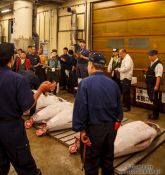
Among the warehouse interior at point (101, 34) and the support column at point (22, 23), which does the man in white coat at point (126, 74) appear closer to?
the warehouse interior at point (101, 34)

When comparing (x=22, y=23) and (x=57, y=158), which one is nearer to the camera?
(x=57, y=158)

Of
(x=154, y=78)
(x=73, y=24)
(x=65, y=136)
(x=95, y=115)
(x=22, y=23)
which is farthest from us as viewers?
(x=73, y=24)

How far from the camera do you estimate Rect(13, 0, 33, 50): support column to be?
30.4 feet

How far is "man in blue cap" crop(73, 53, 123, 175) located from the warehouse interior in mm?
1158

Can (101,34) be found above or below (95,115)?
above

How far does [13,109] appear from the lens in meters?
2.31

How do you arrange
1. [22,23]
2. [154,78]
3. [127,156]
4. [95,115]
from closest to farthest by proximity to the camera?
[95,115] → [127,156] → [154,78] → [22,23]

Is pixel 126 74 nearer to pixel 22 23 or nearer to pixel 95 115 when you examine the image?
pixel 95 115

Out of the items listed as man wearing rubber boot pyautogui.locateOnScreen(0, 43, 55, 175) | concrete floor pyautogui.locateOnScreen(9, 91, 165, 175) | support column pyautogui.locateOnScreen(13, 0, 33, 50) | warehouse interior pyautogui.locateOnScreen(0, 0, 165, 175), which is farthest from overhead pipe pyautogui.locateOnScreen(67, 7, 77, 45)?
man wearing rubber boot pyautogui.locateOnScreen(0, 43, 55, 175)

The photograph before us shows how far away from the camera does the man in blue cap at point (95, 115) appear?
2441 millimetres

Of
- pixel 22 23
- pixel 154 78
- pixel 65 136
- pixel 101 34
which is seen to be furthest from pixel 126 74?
pixel 22 23

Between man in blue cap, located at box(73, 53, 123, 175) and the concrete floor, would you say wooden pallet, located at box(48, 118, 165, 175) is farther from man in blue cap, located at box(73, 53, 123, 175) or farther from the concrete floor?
man in blue cap, located at box(73, 53, 123, 175)

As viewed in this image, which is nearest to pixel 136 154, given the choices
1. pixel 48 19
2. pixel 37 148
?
pixel 37 148

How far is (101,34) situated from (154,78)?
4.41m
